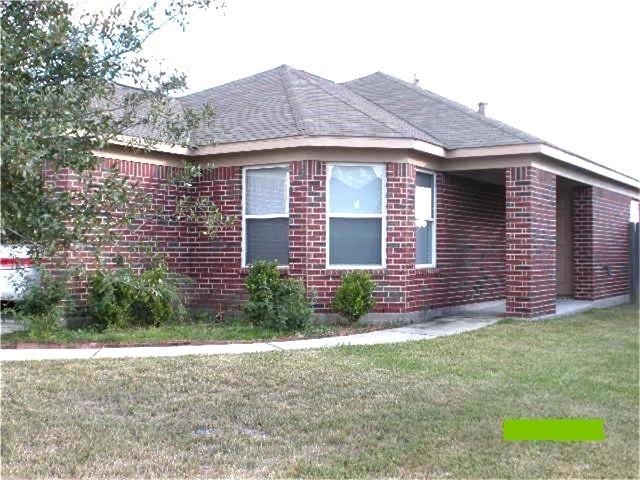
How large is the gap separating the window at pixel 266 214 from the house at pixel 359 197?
18 mm

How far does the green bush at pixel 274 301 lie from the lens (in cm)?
1040

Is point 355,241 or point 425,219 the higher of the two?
point 425,219

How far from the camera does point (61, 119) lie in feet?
13.5

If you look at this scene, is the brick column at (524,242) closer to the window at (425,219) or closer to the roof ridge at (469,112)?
the roof ridge at (469,112)

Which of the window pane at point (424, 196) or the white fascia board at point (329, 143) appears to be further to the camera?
the window pane at point (424, 196)

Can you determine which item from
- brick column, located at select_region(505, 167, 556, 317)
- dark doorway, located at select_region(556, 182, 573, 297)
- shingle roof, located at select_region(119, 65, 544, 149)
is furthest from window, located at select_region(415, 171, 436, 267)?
dark doorway, located at select_region(556, 182, 573, 297)

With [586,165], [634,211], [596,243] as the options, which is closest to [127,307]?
[586,165]

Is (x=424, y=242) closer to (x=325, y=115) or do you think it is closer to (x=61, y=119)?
(x=325, y=115)

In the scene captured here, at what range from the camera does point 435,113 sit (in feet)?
47.9

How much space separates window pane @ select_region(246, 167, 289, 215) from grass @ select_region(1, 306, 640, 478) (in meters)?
3.57

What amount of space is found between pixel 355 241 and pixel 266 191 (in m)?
1.64

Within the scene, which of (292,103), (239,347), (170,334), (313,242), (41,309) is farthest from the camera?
(292,103)

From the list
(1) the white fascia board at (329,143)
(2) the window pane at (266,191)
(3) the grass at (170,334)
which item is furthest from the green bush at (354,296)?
(1) the white fascia board at (329,143)

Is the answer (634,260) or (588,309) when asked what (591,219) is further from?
(634,260)
